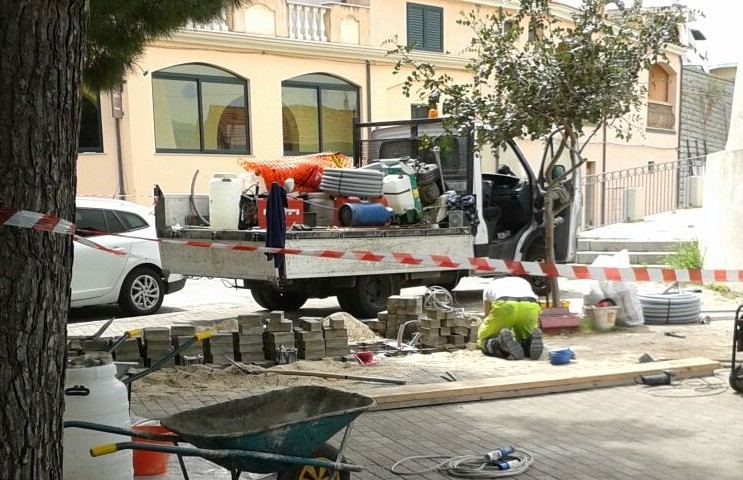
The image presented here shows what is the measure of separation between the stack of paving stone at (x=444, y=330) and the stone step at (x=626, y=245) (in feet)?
29.2

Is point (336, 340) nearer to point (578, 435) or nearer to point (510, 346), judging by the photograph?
point (510, 346)

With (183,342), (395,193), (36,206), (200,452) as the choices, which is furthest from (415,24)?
(36,206)

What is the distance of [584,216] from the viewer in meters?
22.1

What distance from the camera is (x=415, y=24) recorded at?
2409 cm

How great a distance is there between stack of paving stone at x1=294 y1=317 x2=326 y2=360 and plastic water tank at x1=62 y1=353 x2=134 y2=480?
162 inches

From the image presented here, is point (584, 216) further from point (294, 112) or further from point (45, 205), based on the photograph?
point (45, 205)

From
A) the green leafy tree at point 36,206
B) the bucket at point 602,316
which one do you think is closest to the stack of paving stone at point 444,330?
the bucket at point 602,316

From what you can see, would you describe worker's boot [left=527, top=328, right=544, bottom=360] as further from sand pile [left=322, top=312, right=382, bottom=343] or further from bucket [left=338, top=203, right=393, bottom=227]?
bucket [left=338, top=203, right=393, bottom=227]

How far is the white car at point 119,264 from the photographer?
436 inches

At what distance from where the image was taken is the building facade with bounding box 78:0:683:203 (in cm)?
1911

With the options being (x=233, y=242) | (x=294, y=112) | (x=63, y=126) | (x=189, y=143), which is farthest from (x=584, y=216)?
(x=63, y=126)

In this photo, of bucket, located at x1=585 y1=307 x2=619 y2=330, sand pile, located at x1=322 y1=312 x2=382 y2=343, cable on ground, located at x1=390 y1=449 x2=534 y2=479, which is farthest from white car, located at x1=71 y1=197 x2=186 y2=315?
cable on ground, located at x1=390 y1=449 x2=534 y2=479

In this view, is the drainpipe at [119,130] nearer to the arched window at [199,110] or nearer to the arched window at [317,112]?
the arched window at [199,110]

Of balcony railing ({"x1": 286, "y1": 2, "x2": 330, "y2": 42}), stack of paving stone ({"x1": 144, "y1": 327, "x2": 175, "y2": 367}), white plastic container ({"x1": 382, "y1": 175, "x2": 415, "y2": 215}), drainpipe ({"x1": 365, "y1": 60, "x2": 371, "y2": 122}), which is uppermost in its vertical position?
balcony railing ({"x1": 286, "y1": 2, "x2": 330, "y2": 42})
